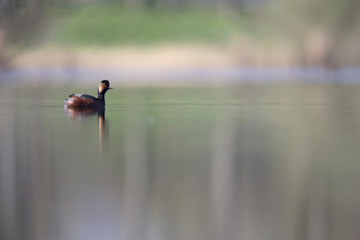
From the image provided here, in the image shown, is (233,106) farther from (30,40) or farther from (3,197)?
(30,40)

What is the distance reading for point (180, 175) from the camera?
8.11 m

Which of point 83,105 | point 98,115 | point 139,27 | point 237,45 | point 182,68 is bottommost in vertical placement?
point 98,115

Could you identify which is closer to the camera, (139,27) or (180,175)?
(180,175)

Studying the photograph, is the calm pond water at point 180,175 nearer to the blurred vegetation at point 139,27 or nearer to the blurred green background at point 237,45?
the blurred green background at point 237,45

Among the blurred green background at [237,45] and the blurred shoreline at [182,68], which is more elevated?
the blurred green background at [237,45]

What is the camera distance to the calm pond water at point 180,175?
6.10 metres

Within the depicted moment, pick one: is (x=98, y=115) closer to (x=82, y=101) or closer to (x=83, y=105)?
(x=82, y=101)

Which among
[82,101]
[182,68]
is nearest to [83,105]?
[82,101]

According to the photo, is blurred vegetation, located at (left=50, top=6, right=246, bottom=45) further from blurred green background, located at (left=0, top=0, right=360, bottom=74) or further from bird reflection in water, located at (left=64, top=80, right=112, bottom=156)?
bird reflection in water, located at (left=64, top=80, right=112, bottom=156)

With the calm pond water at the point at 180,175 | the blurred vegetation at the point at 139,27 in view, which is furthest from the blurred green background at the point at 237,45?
the calm pond water at the point at 180,175

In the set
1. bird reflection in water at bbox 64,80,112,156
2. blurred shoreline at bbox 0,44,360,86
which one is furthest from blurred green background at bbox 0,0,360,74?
bird reflection in water at bbox 64,80,112,156

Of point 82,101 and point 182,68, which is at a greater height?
point 182,68

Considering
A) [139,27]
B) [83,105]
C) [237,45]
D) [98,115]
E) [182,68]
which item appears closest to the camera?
[98,115]

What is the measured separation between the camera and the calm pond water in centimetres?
610
